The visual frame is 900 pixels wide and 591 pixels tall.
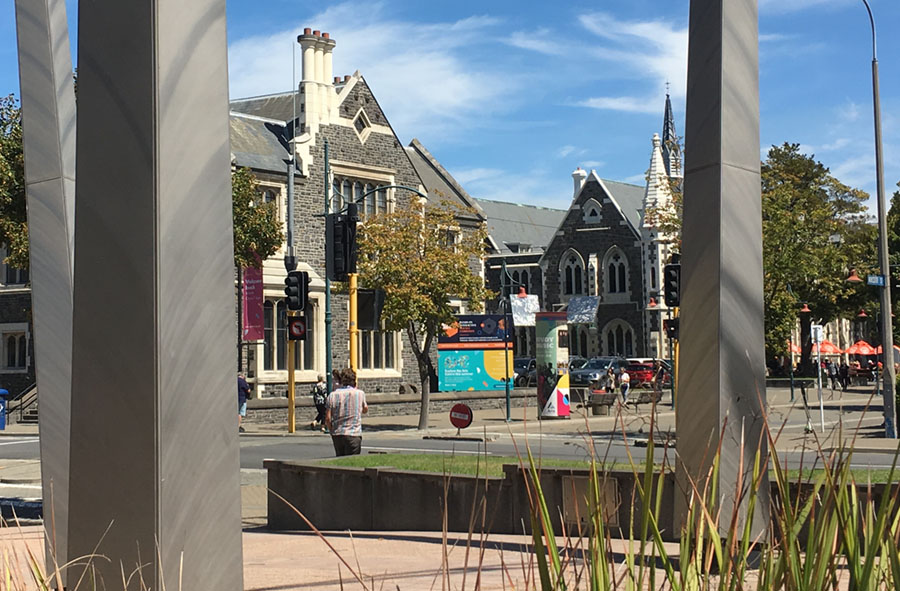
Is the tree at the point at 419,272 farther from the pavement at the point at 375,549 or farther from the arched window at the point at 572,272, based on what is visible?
the arched window at the point at 572,272

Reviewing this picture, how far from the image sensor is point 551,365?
115 feet

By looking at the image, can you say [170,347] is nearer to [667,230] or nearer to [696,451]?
[696,451]

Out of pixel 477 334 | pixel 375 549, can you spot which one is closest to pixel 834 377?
pixel 375 549

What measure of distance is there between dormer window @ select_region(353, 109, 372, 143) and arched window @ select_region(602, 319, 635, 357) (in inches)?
Answer: 1409

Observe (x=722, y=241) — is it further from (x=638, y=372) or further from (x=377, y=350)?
(x=638, y=372)

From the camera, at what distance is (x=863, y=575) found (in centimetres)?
259

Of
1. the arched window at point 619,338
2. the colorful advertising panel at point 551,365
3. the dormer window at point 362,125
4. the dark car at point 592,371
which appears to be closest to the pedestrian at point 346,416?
the colorful advertising panel at point 551,365

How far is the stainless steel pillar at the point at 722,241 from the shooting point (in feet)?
21.1

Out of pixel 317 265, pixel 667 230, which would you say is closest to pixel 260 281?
pixel 317 265

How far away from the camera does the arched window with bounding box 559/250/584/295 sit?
261ft

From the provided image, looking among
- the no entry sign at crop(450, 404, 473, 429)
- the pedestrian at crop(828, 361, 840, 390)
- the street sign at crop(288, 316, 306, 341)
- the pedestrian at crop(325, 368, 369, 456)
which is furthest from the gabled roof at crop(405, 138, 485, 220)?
the pedestrian at crop(325, 368, 369, 456)

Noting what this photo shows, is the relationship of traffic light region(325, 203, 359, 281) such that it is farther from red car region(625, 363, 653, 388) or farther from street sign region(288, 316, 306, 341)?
red car region(625, 363, 653, 388)

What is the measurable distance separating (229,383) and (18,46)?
154 inches

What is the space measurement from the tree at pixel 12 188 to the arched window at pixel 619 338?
2120 inches
